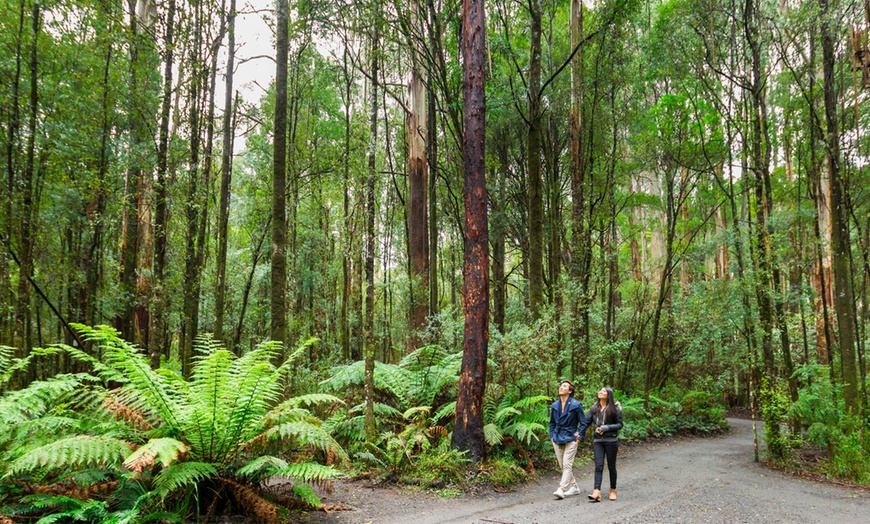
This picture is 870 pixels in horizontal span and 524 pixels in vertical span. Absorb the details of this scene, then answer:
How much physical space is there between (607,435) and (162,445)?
5524 millimetres

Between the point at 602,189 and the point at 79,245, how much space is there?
50.9 feet

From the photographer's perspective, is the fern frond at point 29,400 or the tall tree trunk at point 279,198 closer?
the fern frond at point 29,400

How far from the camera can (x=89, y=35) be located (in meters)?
11.1

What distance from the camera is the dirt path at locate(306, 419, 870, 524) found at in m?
5.48

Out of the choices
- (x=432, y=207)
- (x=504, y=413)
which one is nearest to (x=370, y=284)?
(x=504, y=413)

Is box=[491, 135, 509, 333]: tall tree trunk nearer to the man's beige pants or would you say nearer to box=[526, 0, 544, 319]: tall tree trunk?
box=[526, 0, 544, 319]: tall tree trunk

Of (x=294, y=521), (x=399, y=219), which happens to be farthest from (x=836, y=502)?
(x=399, y=219)

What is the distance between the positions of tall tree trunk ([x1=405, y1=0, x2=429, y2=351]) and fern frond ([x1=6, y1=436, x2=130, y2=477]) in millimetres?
8224

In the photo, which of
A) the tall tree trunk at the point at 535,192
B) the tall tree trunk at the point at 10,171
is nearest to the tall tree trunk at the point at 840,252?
the tall tree trunk at the point at 535,192

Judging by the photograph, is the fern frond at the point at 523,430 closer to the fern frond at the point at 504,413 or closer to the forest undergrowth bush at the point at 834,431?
the fern frond at the point at 504,413

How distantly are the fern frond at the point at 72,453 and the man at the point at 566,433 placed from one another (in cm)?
525

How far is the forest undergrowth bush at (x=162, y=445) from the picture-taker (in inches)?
167

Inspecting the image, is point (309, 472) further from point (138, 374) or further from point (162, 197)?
point (162, 197)

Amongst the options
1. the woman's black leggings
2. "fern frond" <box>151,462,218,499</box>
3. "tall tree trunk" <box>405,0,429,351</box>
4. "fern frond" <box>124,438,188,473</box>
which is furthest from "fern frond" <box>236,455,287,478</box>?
"tall tree trunk" <box>405,0,429,351</box>
